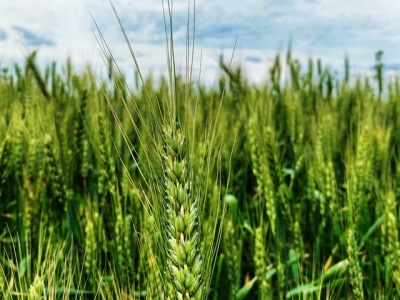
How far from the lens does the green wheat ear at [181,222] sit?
1.03m

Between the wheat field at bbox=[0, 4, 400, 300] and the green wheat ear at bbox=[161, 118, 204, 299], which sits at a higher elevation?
the green wheat ear at bbox=[161, 118, 204, 299]

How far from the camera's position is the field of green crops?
1.15m

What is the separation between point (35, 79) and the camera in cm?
346

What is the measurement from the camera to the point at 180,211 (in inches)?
41.0

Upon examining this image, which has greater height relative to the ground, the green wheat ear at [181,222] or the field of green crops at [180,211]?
the green wheat ear at [181,222]

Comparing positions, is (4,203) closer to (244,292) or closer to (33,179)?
(33,179)

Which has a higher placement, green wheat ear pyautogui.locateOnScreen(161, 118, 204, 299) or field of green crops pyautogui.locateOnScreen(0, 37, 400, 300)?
green wheat ear pyautogui.locateOnScreen(161, 118, 204, 299)

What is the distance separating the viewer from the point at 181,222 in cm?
104

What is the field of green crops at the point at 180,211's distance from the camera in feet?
3.78

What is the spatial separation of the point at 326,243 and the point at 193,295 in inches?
72.5

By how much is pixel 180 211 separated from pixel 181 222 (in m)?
0.02

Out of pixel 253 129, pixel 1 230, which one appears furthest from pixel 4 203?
pixel 253 129

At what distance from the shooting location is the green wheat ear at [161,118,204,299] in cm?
103

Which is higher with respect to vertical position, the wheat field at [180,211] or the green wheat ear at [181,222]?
the green wheat ear at [181,222]
